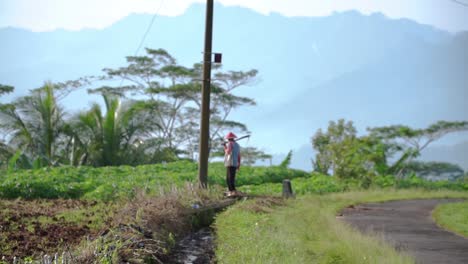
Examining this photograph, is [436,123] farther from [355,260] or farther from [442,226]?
[355,260]

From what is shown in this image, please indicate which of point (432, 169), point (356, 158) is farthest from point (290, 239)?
point (432, 169)

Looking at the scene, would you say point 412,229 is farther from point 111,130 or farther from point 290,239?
point 111,130

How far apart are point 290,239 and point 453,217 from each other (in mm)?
7917

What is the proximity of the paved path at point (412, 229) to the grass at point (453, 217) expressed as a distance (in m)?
0.24

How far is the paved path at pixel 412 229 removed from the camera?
11.6m

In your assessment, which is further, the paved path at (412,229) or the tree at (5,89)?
the tree at (5,89)

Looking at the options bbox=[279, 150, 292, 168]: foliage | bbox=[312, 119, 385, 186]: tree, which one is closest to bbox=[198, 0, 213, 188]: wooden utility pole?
bbox=[312, 119, 385, 186]: tree

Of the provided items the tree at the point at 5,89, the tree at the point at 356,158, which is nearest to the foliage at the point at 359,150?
the tree at the point at 356,158

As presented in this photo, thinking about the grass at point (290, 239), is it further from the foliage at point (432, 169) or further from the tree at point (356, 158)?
the foliage at point (432, 169)

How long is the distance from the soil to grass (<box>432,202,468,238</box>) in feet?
26.6

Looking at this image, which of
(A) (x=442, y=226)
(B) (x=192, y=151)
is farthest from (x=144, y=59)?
(A) (x=442, y=226)

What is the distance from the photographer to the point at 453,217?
18.1 metres

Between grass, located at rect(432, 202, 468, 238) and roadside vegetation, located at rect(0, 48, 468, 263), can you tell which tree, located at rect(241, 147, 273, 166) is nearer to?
roadside vegetation, located at rect(0, 48, 468, 263)

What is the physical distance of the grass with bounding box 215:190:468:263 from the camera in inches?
406
